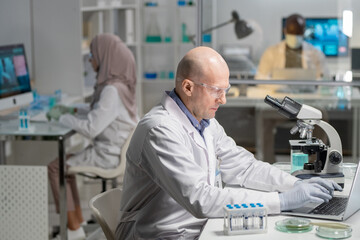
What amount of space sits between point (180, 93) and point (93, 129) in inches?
77.1

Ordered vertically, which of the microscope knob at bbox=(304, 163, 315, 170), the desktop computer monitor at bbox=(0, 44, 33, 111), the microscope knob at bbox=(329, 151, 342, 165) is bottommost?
the microscope knob at bbox=(304, 163, 315, 170)

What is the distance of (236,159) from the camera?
2.64 metres

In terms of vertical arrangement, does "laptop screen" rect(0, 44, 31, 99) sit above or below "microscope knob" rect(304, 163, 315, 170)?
above

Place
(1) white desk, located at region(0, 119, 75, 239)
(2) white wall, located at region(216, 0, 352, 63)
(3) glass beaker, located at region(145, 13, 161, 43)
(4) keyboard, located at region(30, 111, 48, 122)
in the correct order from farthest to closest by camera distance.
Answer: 1. (3) glass beaker, located at region(145, 13, 161, 43)
2. (2) white wall, located at region(216, 0, 352, 63)
3. (4) keyboard, located at region(30, 111, 48, 122)
4. (1) white desk, located at region(0, 119, 75, 239)

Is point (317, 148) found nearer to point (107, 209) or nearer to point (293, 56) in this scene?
point (107, 209)

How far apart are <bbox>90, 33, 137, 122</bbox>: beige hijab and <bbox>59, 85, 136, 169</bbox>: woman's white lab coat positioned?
0.07 meters

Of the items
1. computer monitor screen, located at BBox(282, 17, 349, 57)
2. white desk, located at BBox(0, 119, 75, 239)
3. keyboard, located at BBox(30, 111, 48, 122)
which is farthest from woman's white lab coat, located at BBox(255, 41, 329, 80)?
white desk, located at BBox(0, 119, 75, 239)

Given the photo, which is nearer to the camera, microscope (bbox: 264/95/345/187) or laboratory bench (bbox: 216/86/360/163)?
microscope (bbox: 264/95/345/187)

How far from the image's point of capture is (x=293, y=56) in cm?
573

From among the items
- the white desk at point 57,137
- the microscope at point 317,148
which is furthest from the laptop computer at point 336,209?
the white desk at point 57,137

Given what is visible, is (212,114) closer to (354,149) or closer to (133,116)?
(133,116)

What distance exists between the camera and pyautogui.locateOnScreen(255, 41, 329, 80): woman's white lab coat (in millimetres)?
5636

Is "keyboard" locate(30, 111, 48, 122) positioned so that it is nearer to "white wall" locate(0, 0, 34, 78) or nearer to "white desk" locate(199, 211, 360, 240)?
"white wall" locate(0, 0, 34, 78)

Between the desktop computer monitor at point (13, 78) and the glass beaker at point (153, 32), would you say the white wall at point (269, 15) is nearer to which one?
the glass beaker at point (153, 32)
